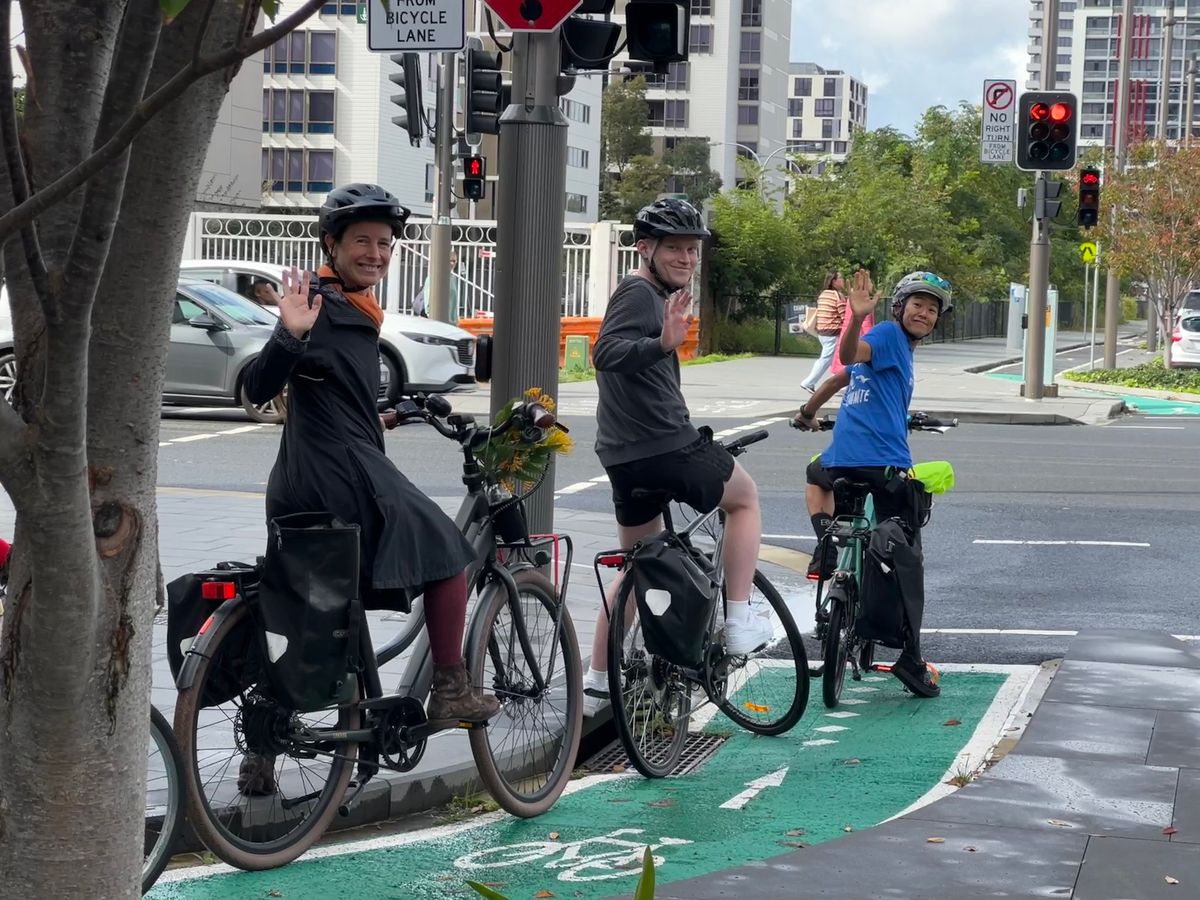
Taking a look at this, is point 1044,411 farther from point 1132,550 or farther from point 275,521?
point 275,521

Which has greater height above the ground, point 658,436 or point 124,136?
point 124,136

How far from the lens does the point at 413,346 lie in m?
19.8

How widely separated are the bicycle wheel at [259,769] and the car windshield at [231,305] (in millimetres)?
14042

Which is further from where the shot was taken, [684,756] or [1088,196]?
[1088,196]

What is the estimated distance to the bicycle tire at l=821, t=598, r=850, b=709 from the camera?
6.78 metres

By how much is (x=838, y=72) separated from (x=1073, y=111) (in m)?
178

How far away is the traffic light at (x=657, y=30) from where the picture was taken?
26.9ft

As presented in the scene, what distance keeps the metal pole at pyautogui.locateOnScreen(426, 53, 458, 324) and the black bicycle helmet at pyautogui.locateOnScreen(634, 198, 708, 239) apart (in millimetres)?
16047

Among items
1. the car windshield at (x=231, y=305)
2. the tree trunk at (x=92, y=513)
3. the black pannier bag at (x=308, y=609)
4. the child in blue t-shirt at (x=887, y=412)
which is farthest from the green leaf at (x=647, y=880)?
the car windshield at (x=231, y=305)

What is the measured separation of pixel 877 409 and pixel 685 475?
1534 mm

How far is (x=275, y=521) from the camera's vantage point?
15.4ft

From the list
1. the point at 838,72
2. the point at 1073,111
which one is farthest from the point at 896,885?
the point at 838,72

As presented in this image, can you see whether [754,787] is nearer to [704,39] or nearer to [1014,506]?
[1014,506]

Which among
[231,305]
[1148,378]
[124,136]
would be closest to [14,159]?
[124,136]
